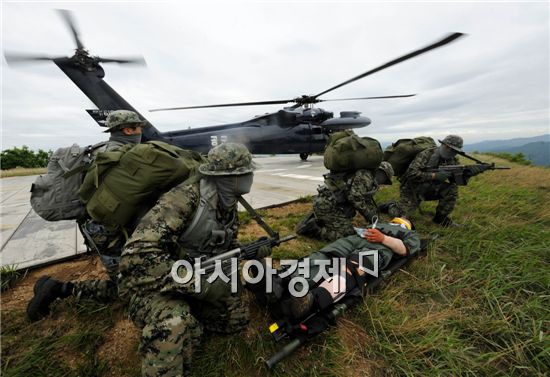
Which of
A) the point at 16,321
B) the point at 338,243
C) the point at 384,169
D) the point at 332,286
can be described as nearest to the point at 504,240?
the point at 384,169

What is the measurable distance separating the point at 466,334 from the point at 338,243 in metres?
1.19

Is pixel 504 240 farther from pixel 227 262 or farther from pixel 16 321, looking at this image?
pixel 16 321

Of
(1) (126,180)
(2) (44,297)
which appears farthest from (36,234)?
(1) (126,180)

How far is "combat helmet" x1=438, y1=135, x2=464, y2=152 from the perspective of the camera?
4070 millimetres

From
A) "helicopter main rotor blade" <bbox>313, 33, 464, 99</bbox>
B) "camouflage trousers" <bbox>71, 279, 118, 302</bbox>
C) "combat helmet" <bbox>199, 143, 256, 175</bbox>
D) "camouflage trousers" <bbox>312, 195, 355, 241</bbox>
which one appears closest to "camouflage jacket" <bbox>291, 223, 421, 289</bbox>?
"camouflage trousers" <bbox>312, 195, 355, 241</bbox>

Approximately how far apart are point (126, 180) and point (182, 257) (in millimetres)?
668

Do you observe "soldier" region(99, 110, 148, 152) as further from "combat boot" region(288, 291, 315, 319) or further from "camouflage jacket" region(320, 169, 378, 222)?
"camouflage jacket" region(320, 169, 378, 222)

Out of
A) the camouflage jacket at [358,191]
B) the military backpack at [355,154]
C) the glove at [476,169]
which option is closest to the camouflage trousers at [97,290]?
the camouflage jacket at [358,191]

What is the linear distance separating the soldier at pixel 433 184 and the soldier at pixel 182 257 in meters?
3.53

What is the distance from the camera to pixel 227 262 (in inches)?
69.6

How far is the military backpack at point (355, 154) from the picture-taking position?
3523mm

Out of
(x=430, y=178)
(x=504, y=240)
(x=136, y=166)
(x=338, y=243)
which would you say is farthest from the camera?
(x=430, y=178)

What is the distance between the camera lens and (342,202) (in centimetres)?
Result: 371

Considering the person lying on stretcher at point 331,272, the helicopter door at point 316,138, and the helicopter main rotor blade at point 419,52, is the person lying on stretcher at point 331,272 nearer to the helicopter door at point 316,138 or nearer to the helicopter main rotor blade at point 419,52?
the helicopter main rotor blade at point 419,52
